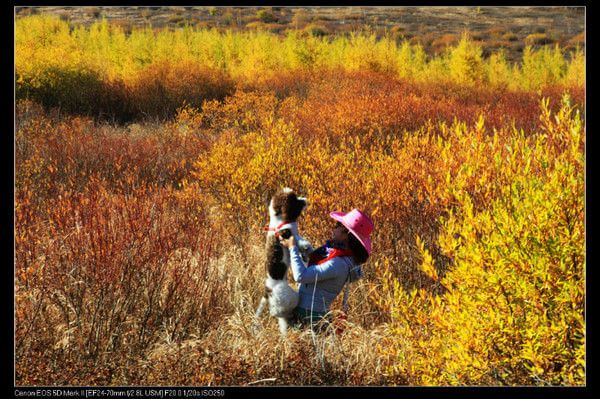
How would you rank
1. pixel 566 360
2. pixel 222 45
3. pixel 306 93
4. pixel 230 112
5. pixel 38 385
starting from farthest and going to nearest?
pixel 222 45, pixel 306 93, pixel 230 112, pixel 38 385, pixel 566 360

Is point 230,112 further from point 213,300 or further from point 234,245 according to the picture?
point 213,300

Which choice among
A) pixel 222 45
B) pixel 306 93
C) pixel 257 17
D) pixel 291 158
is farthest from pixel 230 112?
pixel 257 17

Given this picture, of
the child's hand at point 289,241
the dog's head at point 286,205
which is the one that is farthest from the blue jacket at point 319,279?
the dog's head at point 286,205

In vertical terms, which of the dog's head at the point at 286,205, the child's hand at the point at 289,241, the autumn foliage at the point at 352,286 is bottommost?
the autumn foliage at the point at 352,286

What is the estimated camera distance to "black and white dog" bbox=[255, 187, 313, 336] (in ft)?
10.1

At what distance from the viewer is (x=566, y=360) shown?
2.91 metres

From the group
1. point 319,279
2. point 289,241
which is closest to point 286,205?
point 289,241

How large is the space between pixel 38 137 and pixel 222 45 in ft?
54.2

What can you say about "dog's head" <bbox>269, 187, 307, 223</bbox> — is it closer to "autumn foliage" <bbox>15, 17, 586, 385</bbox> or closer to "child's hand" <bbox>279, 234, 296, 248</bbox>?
"child's hand" <bbox>279, 234, 296, 248</bbox>

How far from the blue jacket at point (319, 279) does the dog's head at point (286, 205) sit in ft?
0.48

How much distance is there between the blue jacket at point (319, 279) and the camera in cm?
312

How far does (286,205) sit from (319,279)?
44cm

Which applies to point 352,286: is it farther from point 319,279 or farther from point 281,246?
point 281,246

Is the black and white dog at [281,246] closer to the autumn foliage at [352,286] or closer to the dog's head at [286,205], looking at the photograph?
the dog's head at [286,205]
